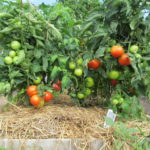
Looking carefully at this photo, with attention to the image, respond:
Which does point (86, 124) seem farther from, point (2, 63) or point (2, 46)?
point (2, 46)

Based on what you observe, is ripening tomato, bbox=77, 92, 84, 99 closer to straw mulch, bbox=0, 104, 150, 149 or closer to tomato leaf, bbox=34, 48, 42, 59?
straw mulch, bbox=0, 104, 150, 149

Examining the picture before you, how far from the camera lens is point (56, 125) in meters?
2.03

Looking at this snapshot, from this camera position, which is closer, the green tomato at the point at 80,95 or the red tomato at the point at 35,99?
the red tomato at the point at 35,99

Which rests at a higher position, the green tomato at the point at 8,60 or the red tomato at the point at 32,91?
the green tomato at the point at 8,60

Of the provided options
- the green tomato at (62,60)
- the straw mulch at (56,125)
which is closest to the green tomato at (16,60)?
the green tomato at (62,60)

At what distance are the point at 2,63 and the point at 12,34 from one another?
Result: 1.05 feet

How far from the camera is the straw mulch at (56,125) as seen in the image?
6.38ft

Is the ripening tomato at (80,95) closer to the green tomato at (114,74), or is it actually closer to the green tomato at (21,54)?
the green tomato at (114,74)

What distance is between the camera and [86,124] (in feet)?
6.81

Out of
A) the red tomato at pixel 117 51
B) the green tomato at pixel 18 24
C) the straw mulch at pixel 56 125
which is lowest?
the straw mulch at pixel 56 125

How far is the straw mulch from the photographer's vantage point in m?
1.95

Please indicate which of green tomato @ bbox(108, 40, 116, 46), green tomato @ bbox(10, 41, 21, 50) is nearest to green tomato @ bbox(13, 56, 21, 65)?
green tomato @ bbox(10, 41, 21, 50)

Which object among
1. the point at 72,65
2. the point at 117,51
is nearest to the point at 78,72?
the point at 72,65

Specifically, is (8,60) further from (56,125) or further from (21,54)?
(56,125)
